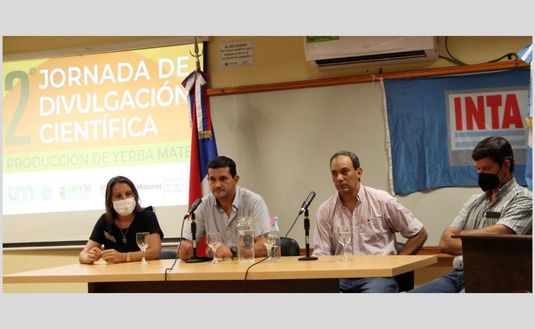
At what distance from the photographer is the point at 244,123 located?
17.7 feet

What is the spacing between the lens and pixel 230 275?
3096 millimetres

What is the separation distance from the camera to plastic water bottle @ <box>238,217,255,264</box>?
11.4ft

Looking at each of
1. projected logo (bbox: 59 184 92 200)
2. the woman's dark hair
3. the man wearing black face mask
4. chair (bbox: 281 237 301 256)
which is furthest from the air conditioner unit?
projected logo (bbox: 59 184 92 200)

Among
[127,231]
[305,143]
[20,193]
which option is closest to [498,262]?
[127,231]

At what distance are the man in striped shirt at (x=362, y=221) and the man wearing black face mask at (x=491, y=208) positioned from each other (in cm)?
33

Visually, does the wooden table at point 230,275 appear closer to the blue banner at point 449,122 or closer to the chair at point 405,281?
the chair at point 405,281

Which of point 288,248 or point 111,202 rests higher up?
point 111,202

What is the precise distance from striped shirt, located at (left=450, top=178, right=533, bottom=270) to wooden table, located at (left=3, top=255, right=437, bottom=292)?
0.37 m

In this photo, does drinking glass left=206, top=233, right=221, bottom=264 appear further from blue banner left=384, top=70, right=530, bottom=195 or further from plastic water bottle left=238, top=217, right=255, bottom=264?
blue banner left=384, top=70, right=530, bottom=195

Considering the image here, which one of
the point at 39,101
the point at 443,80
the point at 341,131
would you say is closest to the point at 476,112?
the point at 443,80

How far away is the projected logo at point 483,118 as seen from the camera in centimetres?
467

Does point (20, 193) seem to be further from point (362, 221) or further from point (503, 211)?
point (503, 211)

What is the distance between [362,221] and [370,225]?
53 millimetres

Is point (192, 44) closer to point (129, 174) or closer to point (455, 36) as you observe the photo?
point (129, 174)
